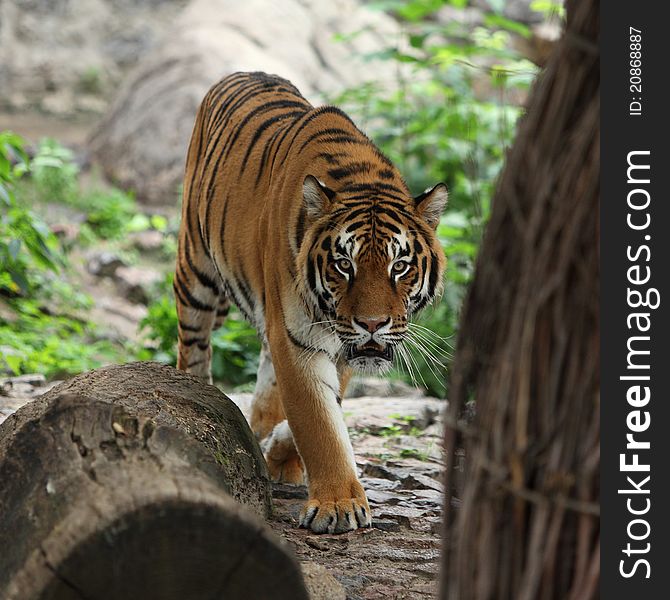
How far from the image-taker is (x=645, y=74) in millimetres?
1893

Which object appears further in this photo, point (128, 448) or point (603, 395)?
point (128, 448)

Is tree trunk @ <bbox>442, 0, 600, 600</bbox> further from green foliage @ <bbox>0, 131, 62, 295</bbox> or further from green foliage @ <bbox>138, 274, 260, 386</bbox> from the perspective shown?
green foliage @ <bbox>138, 274, 260, 386</bbox>

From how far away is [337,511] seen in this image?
372 centimetres

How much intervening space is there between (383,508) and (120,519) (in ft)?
6.35

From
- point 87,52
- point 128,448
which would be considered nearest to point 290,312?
point 128,448

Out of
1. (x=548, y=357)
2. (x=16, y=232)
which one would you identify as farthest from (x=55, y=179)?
(x=548, y=357)

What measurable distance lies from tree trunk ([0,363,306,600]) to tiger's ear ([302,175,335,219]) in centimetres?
135

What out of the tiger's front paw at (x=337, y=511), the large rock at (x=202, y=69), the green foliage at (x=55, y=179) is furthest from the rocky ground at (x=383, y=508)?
the large rock at (x=202, y=69)

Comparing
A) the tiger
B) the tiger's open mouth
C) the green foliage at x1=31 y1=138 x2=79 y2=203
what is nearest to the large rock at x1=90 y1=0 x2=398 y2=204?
the green foliage at x1=31 y1=138 x2=79 y2=203

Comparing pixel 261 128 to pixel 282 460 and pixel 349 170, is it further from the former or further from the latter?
pixel 282 460

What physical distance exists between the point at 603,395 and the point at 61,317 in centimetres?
639

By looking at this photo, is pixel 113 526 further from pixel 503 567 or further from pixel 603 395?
pixel 603 395

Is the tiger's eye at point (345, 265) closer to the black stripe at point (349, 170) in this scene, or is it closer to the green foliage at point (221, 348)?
the black stripe at point (349, 170)

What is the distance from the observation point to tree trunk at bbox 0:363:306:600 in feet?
7.29
